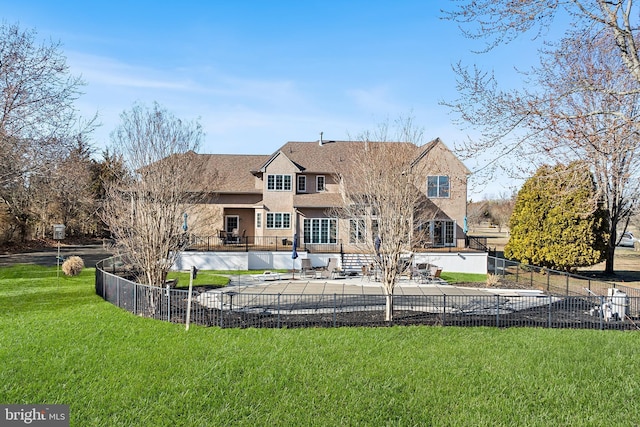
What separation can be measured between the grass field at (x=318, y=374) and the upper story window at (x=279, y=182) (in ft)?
62.1

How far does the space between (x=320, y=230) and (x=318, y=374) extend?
21605 millimetres

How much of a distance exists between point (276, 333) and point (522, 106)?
26.1ft

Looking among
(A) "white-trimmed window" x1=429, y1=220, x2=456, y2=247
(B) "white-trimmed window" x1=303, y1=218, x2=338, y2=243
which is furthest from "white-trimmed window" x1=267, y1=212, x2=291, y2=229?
(A) "white-trimmed window" x1=429, y1=220, x2=456, y2=247

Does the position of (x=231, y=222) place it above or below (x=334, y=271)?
above

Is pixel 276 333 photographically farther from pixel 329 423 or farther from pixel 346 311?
pixel 329 423

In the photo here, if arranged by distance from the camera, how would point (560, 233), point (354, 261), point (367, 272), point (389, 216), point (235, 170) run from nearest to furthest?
point (389, 216) → point (367, 272) → point (560, 233) → point (354, 261) → point (235, 170)

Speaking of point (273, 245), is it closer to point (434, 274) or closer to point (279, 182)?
point (279, 182)

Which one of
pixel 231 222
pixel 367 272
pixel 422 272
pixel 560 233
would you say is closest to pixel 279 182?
pixel 231 222

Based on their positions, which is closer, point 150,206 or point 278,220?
point 150,206

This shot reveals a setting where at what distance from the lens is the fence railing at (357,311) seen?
1234 cm

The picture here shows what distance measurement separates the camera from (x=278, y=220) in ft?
100

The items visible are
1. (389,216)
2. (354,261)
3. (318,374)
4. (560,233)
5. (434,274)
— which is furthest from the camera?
(354,261)

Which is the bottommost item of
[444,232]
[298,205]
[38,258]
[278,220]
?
[38,258]

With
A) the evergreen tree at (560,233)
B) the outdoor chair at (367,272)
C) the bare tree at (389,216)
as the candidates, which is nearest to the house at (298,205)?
the evergreen tree at (560,233)
